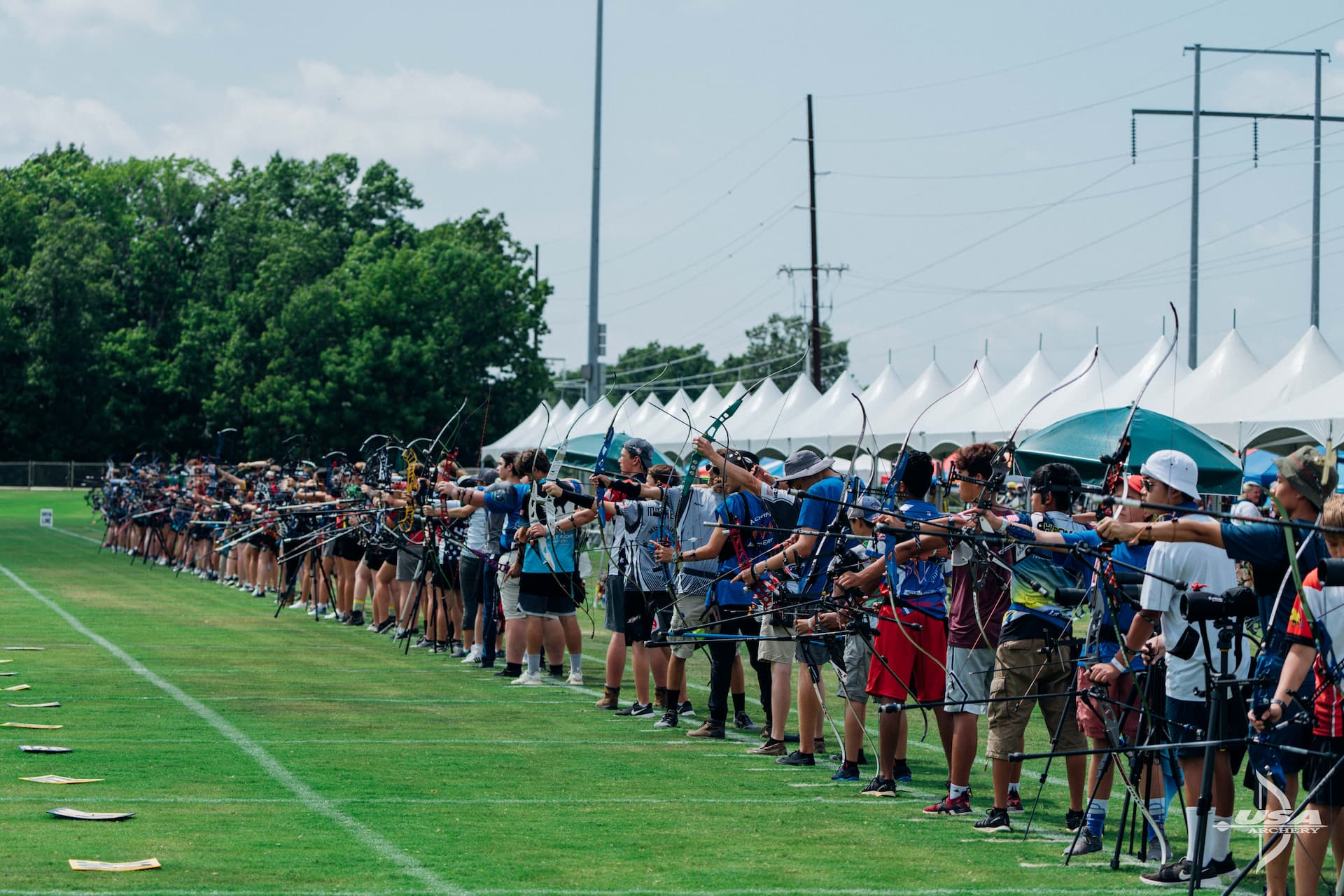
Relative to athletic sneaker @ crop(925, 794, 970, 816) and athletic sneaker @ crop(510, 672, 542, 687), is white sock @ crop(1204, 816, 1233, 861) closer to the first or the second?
athletic sneaker @ crop(925, 794, 970, 816)

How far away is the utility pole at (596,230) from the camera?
33219 millimetres

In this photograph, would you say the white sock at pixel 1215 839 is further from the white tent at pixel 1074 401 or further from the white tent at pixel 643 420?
the white tent at pixel 643 420

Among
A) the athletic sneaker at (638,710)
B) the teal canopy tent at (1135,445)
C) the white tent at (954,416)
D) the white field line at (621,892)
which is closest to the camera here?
the white field line at (621,892)

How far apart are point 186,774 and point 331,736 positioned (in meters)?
1.62

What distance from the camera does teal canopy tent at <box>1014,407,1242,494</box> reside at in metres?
17.0

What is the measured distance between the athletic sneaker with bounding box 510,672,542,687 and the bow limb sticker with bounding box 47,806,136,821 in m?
6.12

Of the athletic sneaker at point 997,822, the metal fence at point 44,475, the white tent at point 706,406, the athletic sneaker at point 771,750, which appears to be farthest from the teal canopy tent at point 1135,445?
the metal fence at point 44,475

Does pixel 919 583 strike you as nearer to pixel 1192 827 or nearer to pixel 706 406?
pixel 1192 827

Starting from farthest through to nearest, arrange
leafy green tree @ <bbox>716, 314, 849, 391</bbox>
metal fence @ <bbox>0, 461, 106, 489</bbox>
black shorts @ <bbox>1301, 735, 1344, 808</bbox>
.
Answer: leafy green tree @ <bbox>716, 314, 849, 391</bbox> < metal fence @ <bbox>0, 461, 106, 489</bbox> < black shorts @ <bbox>1301, 735, 1344, 808</bbox>

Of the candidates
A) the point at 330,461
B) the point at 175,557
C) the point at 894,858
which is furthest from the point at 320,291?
the point at 894,858

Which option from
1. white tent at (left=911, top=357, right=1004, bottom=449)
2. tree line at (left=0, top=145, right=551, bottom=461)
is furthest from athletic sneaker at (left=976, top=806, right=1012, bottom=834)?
tree line at (left=0, top=145, right=551, bottom=461)

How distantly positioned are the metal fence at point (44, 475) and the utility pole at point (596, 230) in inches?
1513

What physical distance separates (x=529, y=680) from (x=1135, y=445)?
292 inches

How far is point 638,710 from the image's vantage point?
39.4ft
